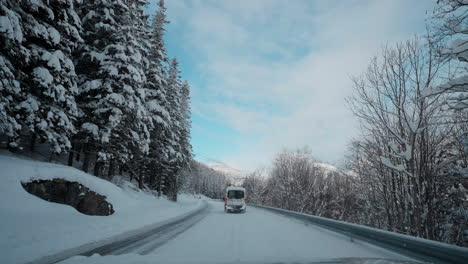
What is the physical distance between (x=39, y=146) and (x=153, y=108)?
26.8ft

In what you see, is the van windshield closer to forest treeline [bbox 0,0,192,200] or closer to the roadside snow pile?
forest treeline [bbox 0,0,192,200]

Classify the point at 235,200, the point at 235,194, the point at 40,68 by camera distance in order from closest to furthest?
the point at 40,68 → the point at 235,200 → the point at 235,194

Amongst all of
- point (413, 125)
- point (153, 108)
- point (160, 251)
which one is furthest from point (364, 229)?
point (153, 108)

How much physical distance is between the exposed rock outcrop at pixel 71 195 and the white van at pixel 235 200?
11.1 metres

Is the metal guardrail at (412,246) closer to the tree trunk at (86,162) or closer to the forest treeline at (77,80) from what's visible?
the forest treeline at (77,80)

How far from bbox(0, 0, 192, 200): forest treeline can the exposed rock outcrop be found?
2.30m

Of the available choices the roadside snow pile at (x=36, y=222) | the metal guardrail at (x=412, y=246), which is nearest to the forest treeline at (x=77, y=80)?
the roadside snow pile at (x=36, y=222)

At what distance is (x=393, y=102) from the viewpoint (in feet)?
28.3

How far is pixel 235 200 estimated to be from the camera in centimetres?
1984

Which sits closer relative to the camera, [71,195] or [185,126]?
[71,195]

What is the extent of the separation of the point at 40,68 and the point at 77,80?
160 inches

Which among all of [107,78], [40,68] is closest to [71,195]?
[40,68]

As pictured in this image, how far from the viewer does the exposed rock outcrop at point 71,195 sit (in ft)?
27.9

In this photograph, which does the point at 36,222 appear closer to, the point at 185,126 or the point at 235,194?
the point at 235,194
